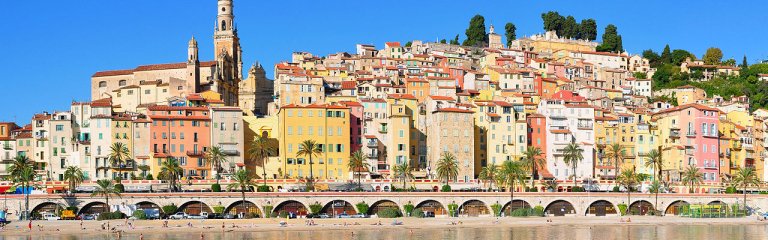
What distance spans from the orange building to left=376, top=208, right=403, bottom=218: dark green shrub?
20887 mm

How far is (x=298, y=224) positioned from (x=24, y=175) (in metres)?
25.0

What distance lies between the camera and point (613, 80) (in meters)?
176

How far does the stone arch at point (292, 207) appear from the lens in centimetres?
10638

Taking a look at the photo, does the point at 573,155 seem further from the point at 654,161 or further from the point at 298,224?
the point at 298,224

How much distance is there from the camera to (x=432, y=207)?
110m

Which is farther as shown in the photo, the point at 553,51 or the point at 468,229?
the point at 553,51

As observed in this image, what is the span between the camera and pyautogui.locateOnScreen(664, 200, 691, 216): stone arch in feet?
381

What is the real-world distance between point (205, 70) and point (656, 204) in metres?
61.2

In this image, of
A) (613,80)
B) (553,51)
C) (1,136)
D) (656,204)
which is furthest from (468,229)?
(553,51)

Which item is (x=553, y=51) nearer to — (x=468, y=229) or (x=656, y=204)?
(x=656, y=204)

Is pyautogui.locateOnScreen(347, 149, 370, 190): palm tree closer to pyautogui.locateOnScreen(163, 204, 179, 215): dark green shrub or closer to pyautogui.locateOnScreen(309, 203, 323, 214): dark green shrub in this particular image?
pyautogui.locateOnScreen(309, 203, 323, 214): dark green shrub

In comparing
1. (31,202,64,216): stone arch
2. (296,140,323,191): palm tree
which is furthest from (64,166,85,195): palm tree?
(296,140,323,191): palm tree

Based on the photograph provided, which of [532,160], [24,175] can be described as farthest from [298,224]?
[532,160]

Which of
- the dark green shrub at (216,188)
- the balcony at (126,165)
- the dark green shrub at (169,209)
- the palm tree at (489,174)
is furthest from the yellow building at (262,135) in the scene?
the palm tree at (489,174)
